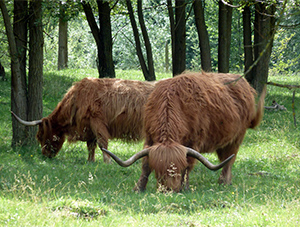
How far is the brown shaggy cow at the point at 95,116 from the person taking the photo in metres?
10.1

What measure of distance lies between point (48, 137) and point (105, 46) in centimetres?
654

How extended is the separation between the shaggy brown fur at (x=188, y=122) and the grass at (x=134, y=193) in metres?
0.38

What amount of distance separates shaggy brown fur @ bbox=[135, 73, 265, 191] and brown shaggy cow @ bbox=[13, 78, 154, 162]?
8.34 feet

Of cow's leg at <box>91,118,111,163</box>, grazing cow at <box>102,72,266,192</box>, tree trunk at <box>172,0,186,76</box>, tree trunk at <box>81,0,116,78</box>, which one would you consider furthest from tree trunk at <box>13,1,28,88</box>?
tree trunk at <box>172,0,186,76</box>

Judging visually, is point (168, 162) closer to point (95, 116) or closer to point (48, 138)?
point (95, 116)

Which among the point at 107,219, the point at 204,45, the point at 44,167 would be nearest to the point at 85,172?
the point at 44,167

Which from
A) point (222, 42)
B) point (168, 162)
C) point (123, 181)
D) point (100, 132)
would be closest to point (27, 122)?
point (100, 132)

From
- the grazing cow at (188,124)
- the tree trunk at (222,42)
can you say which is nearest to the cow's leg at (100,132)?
the grazing cow at (188,124)

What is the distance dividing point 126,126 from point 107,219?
5130mm

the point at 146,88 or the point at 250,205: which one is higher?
the point at 146,88

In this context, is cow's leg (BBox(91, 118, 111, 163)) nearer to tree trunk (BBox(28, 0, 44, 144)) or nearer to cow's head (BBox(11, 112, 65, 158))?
cow's head (BBox(11, 112, 65, 158))

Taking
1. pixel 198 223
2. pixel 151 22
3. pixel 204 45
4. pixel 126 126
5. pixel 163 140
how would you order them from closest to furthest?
pixel 198 223, pixel 163 140, pixel 126 126, pixel 204 45, pixel 151 22

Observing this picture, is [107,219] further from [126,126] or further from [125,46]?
[125,46]

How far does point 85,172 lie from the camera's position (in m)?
8.52
